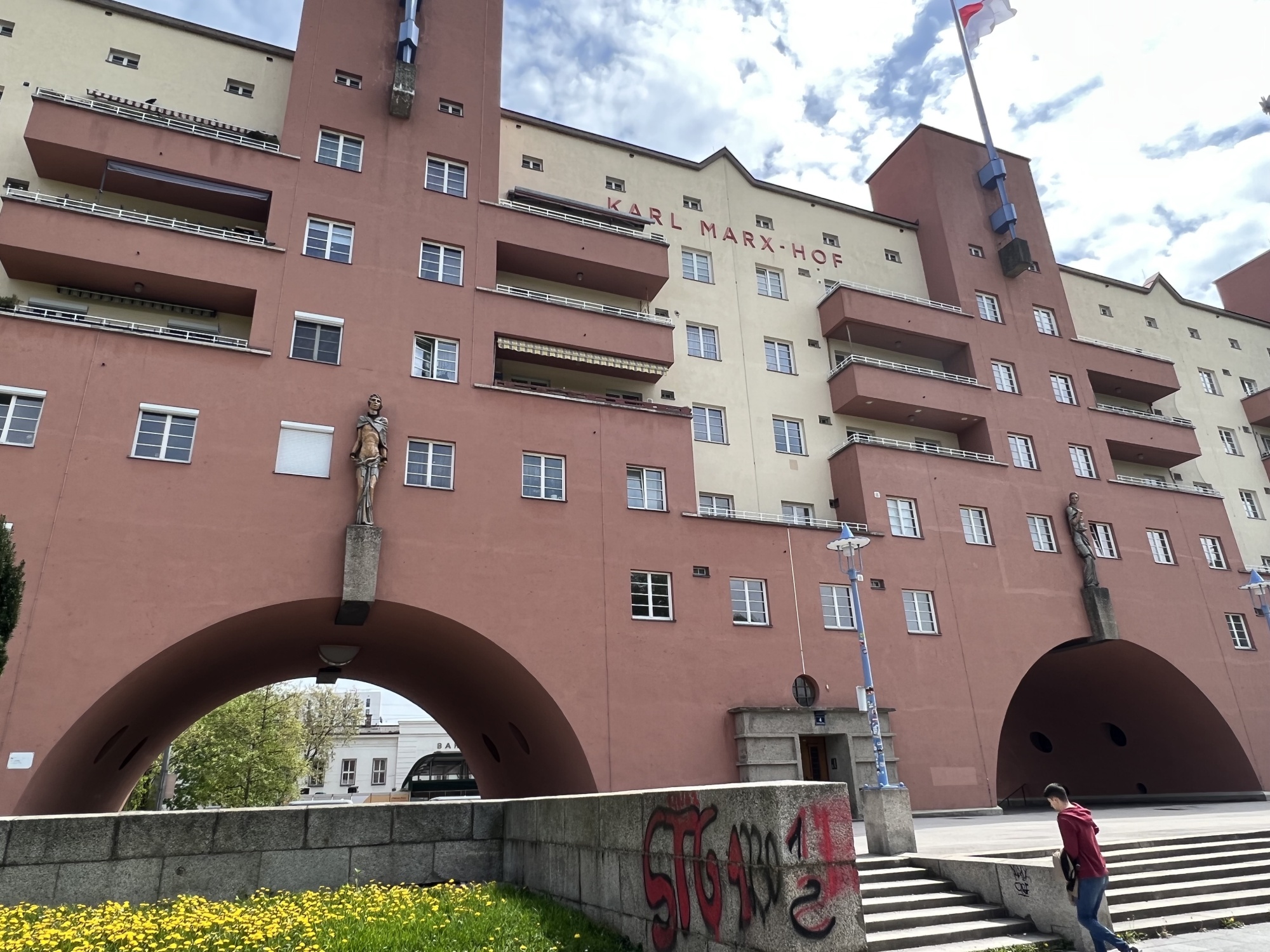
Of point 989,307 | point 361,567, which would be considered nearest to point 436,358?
point 361,567

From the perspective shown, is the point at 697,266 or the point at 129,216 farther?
the point at 697,266

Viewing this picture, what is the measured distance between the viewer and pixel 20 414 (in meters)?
19.3

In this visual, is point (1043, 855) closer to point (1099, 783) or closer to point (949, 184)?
point (1099, 783)

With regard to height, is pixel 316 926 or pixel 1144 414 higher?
pixel 1144 414

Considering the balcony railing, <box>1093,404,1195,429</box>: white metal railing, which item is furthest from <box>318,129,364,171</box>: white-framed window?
<box>1093,404,1195,429</box>: white metal railing

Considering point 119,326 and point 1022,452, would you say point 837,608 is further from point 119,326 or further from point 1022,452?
point 119,326

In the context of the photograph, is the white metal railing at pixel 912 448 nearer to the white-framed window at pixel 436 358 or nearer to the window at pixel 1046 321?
the window at pixel 1046 321

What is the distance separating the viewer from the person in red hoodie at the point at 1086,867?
30.3 feet

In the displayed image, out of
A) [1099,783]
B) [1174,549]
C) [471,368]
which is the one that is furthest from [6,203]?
[1099,783]

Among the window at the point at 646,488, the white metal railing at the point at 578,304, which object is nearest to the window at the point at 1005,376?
the white metal railing at the point at 578,304

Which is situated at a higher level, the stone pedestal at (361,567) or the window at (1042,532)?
the window at (1042,532)

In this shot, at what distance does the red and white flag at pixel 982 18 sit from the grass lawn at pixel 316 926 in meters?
37.7

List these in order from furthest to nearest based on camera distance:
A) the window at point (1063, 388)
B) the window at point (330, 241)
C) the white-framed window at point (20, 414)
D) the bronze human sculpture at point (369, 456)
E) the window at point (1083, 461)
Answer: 1. the window at point (1063, 388)
2. the window at point (1083, 461)
3. the window at point (330, 241)
4. the bronze human sculpture at point (369, 456)
5. the white-framed window at point (20, 414)

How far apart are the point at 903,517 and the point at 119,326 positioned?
24114 millimetres
